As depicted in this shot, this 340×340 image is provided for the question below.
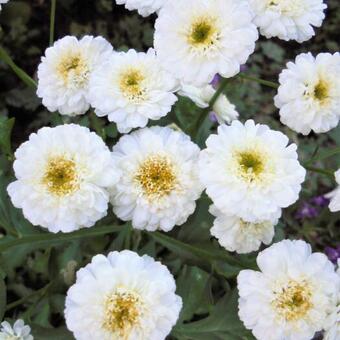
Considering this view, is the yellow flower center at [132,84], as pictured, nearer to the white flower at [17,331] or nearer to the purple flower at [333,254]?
the white flower at [17,331]

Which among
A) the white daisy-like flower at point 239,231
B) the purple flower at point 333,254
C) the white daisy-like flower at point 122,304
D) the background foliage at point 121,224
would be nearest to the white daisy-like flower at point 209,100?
the background foliage at point 121,224

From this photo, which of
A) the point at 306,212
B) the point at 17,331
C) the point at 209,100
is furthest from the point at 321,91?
the point at 306,212

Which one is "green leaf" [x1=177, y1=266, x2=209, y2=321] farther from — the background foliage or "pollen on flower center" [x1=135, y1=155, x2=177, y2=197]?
"pollen on flower center" [x1=135, y1=155, x2=177, y2=197]

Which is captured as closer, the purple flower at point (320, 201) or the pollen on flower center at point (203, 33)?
the pollen on flower center at point (203, 33)

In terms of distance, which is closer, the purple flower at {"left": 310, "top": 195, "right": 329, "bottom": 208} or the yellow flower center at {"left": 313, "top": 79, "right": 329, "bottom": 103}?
the yellow flower center at {"left": 313, "top": 79, "right": 329, "bottom": 103}

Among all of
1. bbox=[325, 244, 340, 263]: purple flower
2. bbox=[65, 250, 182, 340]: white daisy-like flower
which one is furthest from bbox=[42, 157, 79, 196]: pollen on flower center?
bbox=[325, 244, 340, 263]: purple flower

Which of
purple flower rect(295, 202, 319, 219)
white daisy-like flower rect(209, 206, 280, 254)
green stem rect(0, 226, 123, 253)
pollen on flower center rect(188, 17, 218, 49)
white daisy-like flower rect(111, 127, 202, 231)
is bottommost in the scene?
purple flower rect(295, 202, 319, 219)

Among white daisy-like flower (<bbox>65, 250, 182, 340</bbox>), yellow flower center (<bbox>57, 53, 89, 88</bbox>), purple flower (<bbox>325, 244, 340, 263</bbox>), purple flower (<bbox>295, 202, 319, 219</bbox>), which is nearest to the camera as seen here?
white daisy-like flower (<bbox>65, 250, 182, 340</bbox>)
